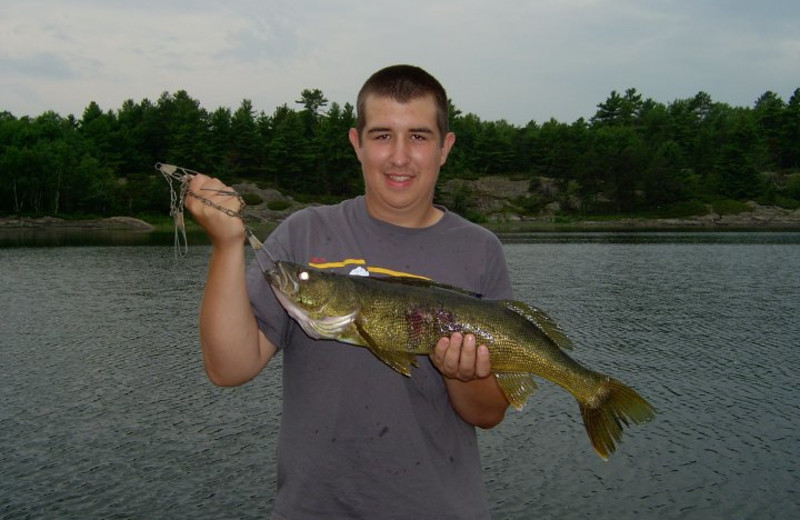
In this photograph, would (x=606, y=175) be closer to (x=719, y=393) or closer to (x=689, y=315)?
(x=689, y=315)

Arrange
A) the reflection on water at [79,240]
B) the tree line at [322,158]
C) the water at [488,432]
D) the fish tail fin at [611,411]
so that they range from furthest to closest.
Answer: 1. the tree line at [322,158]
2. the reflection on water at [79,240]
3. the water at [488,432]
4. the fish tail fin at [611,411]

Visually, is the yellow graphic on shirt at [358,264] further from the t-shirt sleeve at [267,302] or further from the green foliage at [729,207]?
the green foliage at [729,207]

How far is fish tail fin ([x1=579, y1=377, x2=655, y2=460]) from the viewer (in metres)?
4.34

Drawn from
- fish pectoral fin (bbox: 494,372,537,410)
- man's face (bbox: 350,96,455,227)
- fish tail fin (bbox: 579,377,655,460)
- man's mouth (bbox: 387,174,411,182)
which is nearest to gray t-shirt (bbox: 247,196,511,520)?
man's face (bbox: 350,96,455,227)

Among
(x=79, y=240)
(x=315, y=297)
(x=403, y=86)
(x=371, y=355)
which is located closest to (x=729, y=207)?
(x=79, y=240)

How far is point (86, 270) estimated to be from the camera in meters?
43.9

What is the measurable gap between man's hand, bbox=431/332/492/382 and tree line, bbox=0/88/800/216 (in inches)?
3915

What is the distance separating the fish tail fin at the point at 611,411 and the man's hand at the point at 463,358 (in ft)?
3.46

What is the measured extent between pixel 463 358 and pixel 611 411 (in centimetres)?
134

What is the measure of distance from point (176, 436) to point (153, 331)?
11794 millimetres

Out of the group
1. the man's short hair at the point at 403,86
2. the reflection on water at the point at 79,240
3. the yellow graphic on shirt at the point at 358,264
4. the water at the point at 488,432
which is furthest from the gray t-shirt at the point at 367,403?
the reflection on water at the point at 79,240

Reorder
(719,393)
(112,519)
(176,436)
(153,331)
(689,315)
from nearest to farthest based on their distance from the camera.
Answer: (112,519) < (176,436) < (719,393) < (153,331) < (689,315)

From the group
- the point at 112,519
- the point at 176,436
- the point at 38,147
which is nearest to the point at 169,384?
the point at 176,436

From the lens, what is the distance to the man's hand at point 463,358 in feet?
12.3
